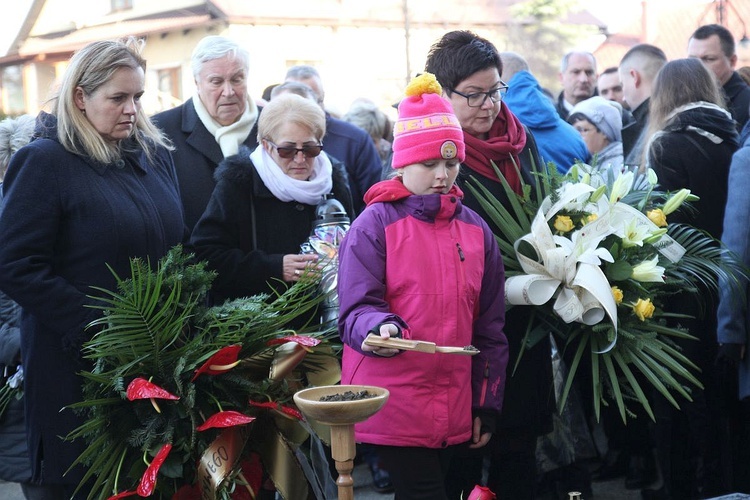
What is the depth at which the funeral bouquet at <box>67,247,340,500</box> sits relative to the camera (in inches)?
124

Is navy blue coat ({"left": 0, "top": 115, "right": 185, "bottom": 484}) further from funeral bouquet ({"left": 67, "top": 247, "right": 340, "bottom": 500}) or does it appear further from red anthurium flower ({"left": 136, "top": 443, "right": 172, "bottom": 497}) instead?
red anthurium flower ({"left": 136, "top": 443, "right": 172, "bottom": 497})

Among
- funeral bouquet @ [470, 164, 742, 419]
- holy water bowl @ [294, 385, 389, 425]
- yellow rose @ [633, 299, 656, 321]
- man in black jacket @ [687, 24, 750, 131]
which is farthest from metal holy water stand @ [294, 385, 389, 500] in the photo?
man in black jacket @ [687, 24, 750, 131]

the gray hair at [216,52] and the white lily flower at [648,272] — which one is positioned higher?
the gray hair at [216,52]

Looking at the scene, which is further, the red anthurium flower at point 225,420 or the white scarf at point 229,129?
the white scarf at point 229,129

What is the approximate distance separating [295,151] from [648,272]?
55.9 inches

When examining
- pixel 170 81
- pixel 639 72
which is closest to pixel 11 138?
pixel 639 72

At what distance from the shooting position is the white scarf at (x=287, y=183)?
4.06 metres

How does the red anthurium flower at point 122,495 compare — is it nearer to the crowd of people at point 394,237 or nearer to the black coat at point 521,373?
the crowd of people at point 394,237

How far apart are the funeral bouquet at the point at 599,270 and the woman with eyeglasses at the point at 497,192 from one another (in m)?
0.09

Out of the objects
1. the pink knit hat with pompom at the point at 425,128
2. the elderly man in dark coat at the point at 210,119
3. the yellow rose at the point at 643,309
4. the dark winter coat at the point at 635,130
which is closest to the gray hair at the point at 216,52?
the elderly man in dark coat at the point at 210,119

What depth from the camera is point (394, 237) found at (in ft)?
10.8

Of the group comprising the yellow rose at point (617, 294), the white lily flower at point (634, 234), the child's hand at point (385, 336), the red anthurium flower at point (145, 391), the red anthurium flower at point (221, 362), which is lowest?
the red anthurium flower at point (145, 391)

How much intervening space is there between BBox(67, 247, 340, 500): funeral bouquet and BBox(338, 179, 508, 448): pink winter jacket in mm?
257

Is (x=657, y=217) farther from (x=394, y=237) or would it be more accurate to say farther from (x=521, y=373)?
(x=394, y=237)
